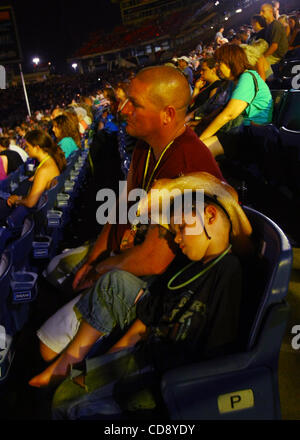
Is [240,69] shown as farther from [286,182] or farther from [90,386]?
[90,386]

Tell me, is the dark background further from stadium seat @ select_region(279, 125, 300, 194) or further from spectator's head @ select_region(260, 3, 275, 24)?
stadium seat @ select_region(279, 125, 300, 194)

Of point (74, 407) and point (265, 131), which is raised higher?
point (265, 131)

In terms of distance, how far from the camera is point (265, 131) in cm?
309

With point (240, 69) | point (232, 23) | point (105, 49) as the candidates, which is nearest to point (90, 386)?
point (240, 69)

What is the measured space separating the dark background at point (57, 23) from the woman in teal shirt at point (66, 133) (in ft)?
118

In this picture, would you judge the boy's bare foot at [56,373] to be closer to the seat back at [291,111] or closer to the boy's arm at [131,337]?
the boy's arm at [131,337]

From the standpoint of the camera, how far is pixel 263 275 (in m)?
1.24

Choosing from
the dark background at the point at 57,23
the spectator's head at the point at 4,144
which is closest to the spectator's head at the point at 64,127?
the spectator's head at the point at 4,144

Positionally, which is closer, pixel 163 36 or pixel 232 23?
pixel 232 23

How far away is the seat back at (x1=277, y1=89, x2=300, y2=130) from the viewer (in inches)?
133

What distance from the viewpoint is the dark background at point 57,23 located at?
119ft

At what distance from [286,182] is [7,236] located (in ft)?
7.92

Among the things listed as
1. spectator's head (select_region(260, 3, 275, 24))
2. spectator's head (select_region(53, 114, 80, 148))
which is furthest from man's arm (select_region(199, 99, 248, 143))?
spectator's head (select_region(260, 3, 275, 24))

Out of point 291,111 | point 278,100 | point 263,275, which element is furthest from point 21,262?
point 278,100
